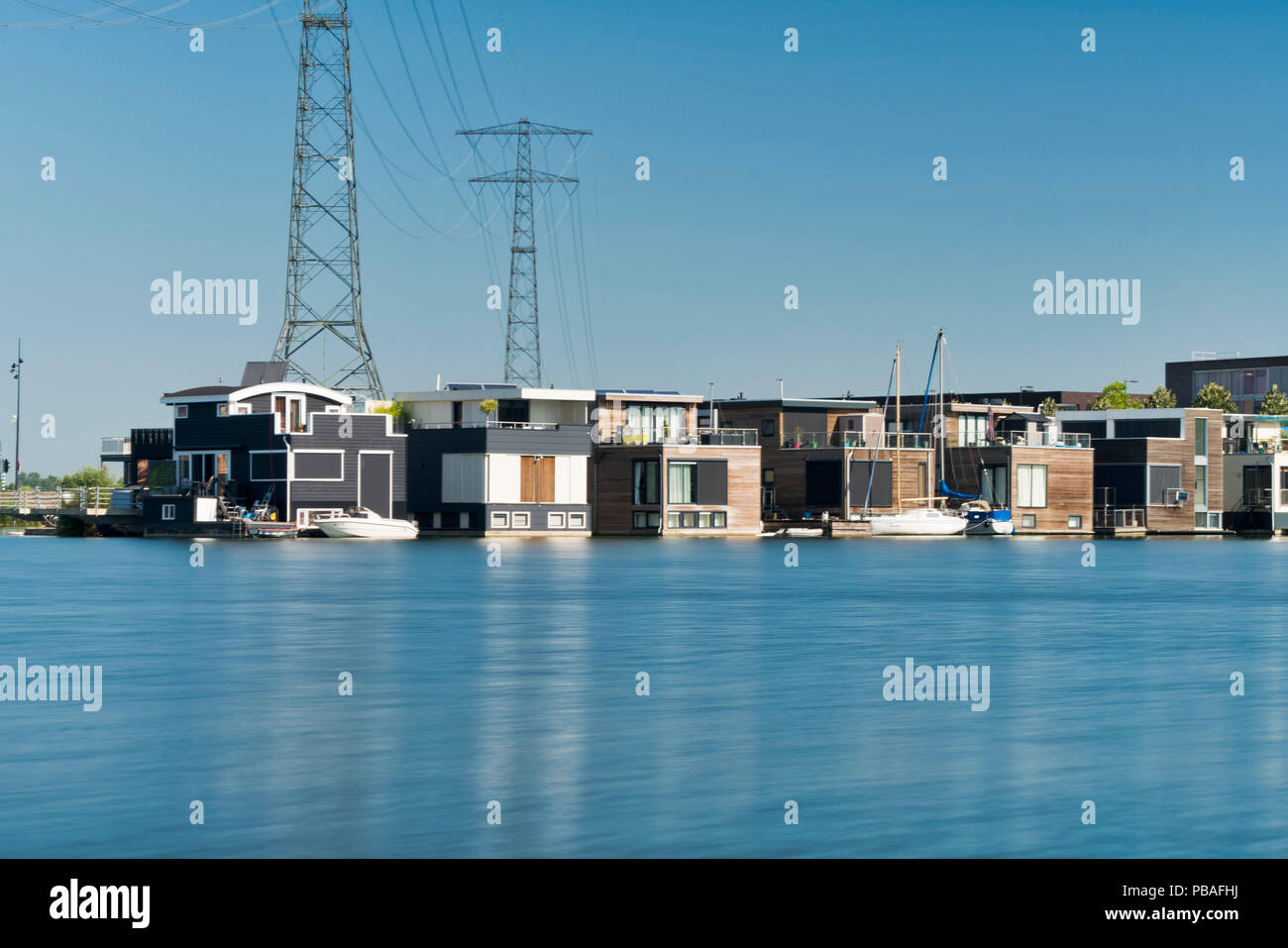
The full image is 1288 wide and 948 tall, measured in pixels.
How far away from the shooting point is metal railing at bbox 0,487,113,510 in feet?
419

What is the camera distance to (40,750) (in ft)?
88.6

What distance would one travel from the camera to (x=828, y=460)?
129m

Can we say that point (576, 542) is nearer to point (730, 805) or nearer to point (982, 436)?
point (982, 436)

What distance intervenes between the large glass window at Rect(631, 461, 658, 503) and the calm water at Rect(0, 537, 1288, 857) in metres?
56.5

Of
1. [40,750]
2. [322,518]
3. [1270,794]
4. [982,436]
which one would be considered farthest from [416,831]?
[982,436]

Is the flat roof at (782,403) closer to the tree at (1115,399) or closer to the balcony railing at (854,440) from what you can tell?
the balcony railing at (854,440)

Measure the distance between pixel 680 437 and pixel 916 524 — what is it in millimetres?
20389

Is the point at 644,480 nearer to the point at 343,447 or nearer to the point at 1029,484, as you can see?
the point at 343,447

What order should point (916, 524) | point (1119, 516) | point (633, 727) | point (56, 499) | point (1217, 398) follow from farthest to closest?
point (1217, 398) → point (1119, 516) → point (56, 499) → point (916, 524) → point (633, 727)

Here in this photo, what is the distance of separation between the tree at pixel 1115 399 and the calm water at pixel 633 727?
408 feet

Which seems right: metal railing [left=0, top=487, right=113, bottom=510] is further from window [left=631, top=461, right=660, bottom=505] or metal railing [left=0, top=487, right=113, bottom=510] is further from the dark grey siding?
window [left=631, top=461, right=660, bottom=505]

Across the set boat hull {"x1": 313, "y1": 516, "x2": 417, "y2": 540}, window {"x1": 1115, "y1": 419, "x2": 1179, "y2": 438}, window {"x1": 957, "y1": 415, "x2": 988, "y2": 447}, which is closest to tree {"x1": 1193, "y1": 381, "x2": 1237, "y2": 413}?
window {"x1": 1115, "y1": 419, "x2": 1179, "y2": 438}

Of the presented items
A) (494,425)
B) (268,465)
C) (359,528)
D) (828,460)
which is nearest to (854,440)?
(828,460)

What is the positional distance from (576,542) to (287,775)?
93.7 m
